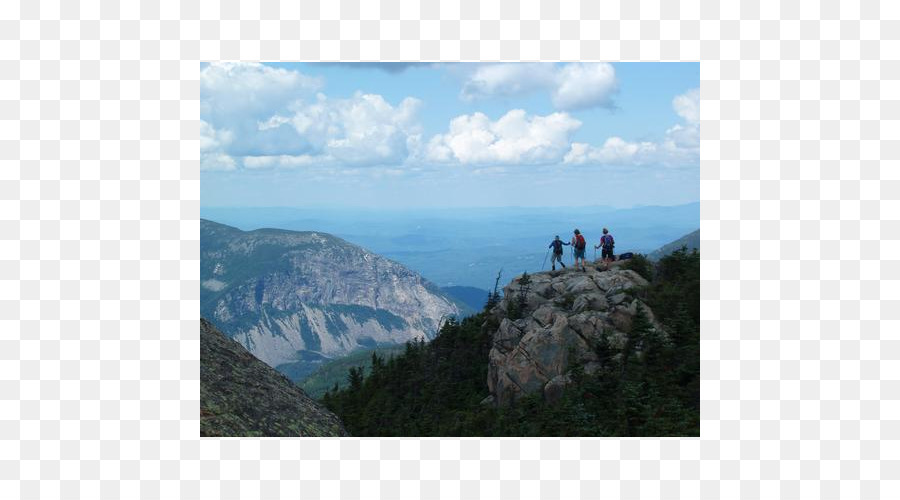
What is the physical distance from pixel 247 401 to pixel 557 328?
17.9 m

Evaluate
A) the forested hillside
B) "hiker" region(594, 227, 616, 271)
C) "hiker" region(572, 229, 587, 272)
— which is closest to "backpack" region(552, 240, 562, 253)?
"hiker" region(572, 229, 587, 272)

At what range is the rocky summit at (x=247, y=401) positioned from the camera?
700 inches

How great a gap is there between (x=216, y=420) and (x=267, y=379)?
302cm

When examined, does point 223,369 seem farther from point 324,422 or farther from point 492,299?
point 492,299

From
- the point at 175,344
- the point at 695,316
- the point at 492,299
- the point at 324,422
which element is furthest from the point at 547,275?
the point at 175,344

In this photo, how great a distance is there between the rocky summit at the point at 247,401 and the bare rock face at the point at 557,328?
1411cm

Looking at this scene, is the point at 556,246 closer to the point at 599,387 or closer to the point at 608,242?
the point at 608,242

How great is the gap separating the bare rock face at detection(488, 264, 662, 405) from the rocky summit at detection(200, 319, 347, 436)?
14.1 metres

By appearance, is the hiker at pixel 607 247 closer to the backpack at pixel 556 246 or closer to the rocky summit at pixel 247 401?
the backpack at pixel 556 246

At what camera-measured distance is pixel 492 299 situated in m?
44.2

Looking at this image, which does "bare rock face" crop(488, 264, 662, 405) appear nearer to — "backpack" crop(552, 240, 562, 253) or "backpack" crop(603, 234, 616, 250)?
"backpack" crop(603, 234, 616, 250)

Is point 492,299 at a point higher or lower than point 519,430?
higher

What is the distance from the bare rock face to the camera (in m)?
31.5

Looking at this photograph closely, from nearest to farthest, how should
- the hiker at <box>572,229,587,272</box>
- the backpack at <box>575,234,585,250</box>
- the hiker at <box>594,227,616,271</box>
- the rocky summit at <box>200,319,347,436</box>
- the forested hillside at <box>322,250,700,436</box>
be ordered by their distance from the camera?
the rocky summit at <box>200,319,347,436</box>
the forested hillside at <box>322,250,700,436</box>
the hiker at <box>572,229,587,272</box>
the backpack at <box>575,234,585,250</box>
the hiker at <box>594,227,616,271</box>
